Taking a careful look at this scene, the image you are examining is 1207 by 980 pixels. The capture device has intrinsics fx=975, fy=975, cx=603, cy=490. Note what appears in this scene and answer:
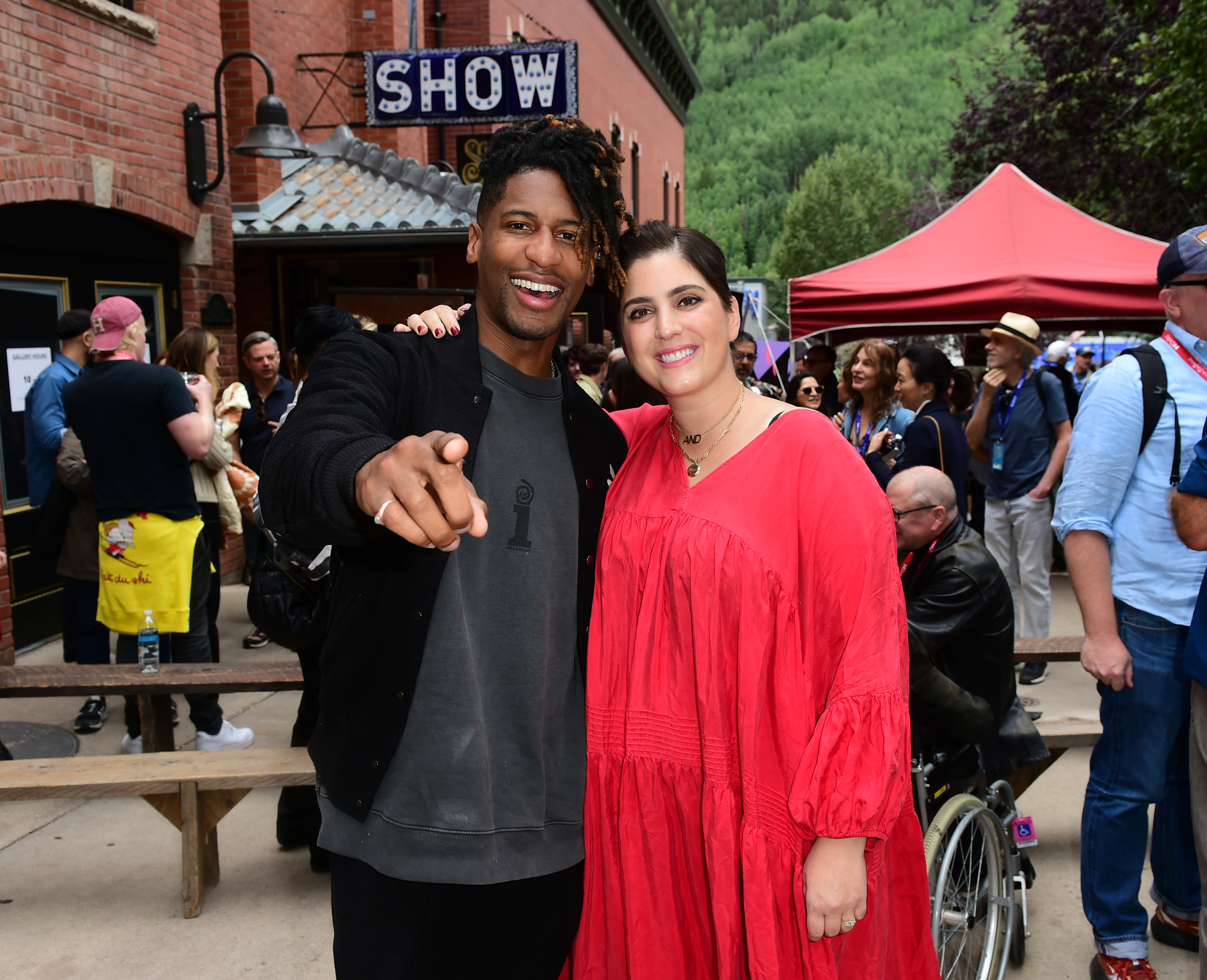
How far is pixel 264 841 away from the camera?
13.6ft

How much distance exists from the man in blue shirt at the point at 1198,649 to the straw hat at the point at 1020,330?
394cm

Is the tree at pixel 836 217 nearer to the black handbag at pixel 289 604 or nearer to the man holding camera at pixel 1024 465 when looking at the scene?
the man holding camera at pixel 1024 465

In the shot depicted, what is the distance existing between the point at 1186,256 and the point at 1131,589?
0.96 meters

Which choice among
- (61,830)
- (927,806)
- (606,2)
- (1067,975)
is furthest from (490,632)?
(606,2)

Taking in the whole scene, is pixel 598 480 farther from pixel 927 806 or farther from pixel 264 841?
pixel 264 841

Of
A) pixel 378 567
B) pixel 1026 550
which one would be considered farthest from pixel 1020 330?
pixel 378 567

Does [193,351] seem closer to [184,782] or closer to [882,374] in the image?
[184,782]

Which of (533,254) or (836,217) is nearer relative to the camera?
(533,254)

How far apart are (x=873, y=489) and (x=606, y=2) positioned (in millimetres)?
20198

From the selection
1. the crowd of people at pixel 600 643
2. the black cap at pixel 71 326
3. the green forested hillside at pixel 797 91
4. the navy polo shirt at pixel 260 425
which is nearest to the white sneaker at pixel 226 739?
the navy polo shirt at pixel 260 425

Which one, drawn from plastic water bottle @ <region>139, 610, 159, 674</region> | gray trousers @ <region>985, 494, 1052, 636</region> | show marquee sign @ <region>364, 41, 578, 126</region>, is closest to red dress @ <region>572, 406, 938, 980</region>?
plastic water bottle @ <region>139, 610, 159, 674</region>

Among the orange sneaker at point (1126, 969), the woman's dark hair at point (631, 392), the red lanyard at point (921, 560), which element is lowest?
the orange sneaker at point (1126, 969)

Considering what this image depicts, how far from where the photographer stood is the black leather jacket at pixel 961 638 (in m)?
2.89

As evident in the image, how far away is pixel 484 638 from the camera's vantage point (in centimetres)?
189
